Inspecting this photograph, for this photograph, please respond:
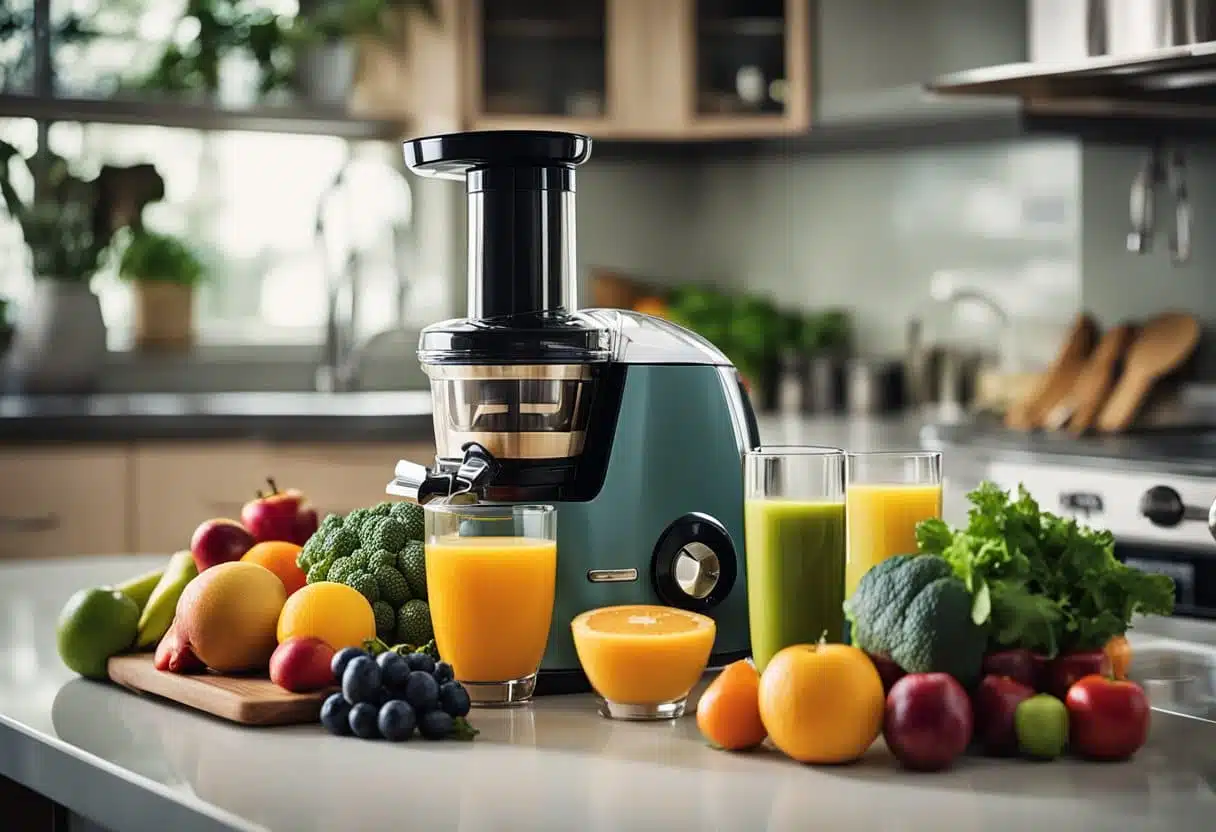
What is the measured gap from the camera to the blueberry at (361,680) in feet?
3.75

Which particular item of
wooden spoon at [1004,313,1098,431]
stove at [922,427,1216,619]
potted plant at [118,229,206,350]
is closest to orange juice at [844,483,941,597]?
stove at [922,427,1216,619]

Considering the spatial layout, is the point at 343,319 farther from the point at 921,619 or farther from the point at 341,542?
the point at 921,619

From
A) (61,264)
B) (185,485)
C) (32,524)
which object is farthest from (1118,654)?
(61,264)

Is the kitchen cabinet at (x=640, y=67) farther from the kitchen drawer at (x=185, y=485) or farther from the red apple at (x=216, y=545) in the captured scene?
the red apple at (x=216, y=545)

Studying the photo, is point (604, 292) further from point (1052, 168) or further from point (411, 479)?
point (411, 479)

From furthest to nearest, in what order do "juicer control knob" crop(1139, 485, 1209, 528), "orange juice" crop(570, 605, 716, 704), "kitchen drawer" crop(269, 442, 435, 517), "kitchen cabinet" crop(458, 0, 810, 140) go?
"kitchen cabinet" crop(458, 0, 810, 140)
"kitchen drawer" crop(269, 442, 435, 517)
"juicer control knob" crop(1139, 485, 1209, 528)
"orange juice" crop(570, 605, 716, 704)

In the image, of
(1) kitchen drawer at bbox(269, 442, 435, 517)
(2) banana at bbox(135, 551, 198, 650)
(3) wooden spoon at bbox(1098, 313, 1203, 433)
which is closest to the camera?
(2) banana at bbox(135, 551, 198, 650)

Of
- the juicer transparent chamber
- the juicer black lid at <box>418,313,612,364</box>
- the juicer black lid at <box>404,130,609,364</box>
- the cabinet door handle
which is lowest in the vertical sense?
the cabinet door handle

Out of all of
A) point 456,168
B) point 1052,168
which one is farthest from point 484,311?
point 1052,168

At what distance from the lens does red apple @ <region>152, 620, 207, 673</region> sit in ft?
4.29

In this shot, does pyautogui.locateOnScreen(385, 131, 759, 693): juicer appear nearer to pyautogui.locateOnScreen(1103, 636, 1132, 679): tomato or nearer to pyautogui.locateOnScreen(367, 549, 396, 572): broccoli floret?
pyautogui.locateOnScreen(367, 549, 396, 572): broccoli floret

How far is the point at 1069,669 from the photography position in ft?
3.66

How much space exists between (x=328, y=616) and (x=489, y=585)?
13 cm

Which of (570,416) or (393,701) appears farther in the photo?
(570,416)
